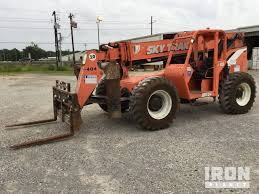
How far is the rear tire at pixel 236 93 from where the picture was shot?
827cm

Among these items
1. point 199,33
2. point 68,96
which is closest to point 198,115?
point 199,33

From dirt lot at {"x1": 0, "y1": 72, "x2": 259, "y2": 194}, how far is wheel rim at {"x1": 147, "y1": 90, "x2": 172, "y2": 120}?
1.22 feet

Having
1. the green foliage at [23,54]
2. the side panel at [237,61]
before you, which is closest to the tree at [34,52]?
the green foliage at [23,54]

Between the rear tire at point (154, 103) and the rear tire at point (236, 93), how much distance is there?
1592mm

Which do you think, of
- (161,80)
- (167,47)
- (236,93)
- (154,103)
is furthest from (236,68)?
(154,103)

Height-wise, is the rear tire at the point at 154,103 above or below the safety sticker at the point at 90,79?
below

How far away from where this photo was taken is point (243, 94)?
8.82m

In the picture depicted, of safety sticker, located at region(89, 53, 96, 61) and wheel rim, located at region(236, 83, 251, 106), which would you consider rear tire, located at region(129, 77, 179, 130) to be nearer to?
safety sticker, located at region(89, 53, 96, 61)

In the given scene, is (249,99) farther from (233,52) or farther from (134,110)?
(134,110)

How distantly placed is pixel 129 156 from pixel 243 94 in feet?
14.9

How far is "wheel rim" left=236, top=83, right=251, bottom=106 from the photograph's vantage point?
341 inches

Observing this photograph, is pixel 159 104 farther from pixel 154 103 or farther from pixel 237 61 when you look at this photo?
pixel 237 61

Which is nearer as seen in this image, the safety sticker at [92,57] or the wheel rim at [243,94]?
the safety sticker at [92,57]
